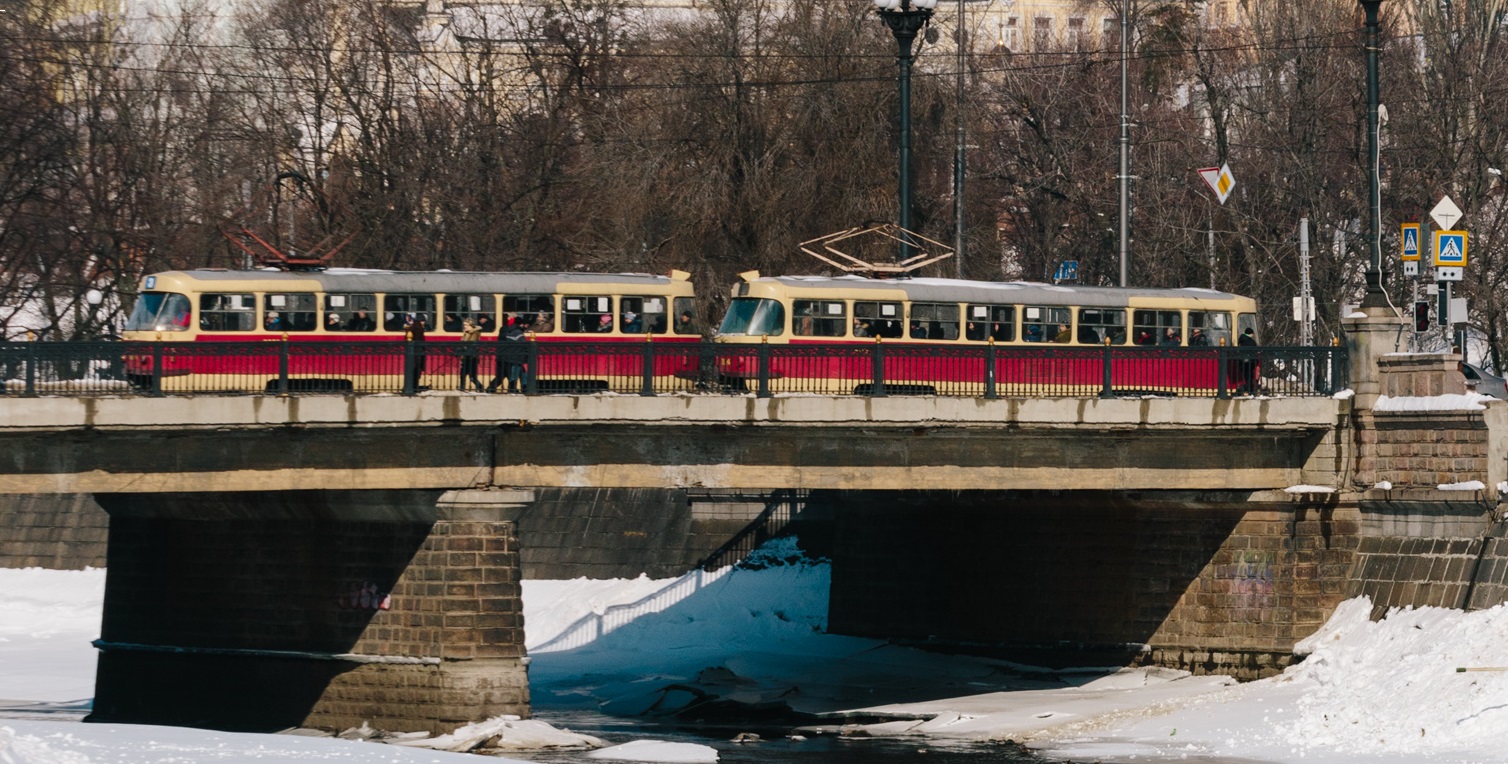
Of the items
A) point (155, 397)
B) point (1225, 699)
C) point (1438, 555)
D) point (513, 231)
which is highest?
point (513, 231)

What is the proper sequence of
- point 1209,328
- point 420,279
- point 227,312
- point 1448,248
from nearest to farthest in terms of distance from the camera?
1. point 1448,248
2. point 227,312
3. point 420,279
4. point 1209,328

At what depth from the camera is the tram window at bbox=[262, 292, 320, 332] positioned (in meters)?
37.2

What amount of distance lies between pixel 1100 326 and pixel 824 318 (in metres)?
5.36

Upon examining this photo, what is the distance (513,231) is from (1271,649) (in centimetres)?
2909

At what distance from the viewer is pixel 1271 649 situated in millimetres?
36531

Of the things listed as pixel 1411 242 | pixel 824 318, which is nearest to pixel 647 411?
pixel 824 318

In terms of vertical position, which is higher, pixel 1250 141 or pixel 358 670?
pixel 1250 141

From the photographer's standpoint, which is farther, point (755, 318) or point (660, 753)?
point (755, 318)

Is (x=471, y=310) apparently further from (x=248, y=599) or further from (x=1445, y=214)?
(x=1445, y=214)

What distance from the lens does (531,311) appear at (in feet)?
127

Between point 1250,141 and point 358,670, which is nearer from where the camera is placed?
point 358,670

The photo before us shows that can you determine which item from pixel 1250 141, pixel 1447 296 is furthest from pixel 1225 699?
pixel 1250 141

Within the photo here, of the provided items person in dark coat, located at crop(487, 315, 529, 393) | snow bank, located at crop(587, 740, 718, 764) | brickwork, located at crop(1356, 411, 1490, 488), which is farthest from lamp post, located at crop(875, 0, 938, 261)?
snow bank, located at crop(587, 740, 718, 764)

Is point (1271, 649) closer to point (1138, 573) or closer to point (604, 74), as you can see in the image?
point (1138, 573)
